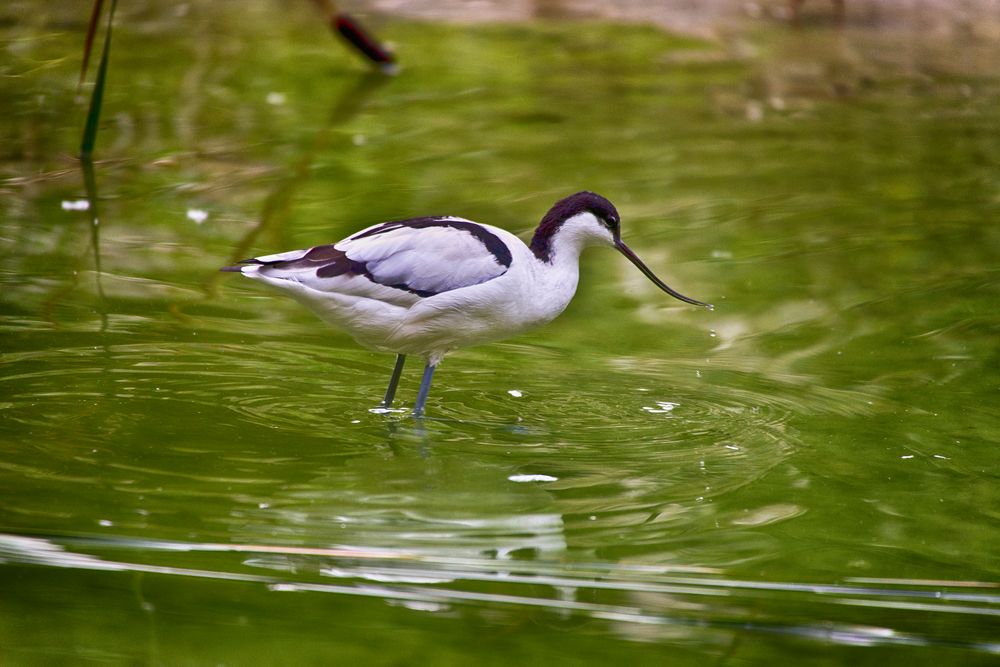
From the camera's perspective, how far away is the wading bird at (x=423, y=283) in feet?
20.2

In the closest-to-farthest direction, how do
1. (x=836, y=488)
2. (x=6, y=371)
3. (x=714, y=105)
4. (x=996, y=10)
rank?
(x=836, y=488), (x=6, y=371), (x=714, y=105), (x=996, y=10)

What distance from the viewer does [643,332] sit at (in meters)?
7.81

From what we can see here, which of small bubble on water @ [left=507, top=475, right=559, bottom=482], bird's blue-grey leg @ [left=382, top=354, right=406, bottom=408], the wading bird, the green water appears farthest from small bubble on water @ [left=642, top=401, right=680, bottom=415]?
bird's blue-grey leg @ [left=382, top=354, right=406, bottom=408]

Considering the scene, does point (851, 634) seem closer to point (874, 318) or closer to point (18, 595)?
point (18, 595)

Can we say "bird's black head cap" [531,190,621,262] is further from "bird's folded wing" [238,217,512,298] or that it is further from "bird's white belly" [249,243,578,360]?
"bird's folded wing" [238,217,512,298]

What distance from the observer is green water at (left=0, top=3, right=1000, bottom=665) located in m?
4.57

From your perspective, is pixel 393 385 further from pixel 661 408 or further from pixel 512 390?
pixel 661 408

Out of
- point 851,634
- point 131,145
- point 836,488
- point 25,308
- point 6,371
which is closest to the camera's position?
point 851,634

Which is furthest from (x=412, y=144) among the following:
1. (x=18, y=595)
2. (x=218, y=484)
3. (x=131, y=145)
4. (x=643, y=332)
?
(x=18, y=595)

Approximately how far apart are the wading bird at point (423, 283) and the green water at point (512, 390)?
41 centimetres

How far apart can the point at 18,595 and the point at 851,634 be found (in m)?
2.70

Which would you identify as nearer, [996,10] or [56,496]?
[56,496]

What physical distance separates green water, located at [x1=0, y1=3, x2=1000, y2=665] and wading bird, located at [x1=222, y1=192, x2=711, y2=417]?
41cm

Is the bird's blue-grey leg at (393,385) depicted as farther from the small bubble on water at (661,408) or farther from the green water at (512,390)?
the small bubble on water at (661,408)
